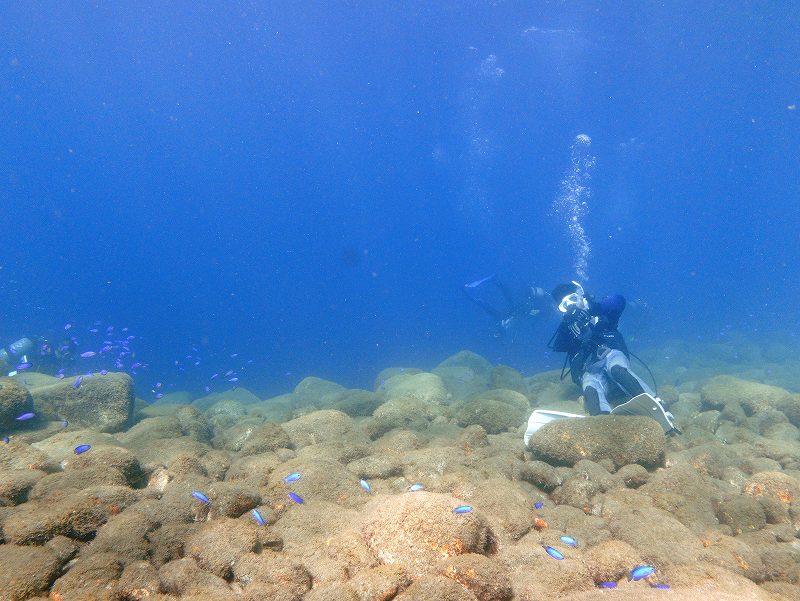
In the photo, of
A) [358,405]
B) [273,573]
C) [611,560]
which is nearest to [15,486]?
[273,573]

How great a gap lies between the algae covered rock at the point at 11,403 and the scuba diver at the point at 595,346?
9.36 meters

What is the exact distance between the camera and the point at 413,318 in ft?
239

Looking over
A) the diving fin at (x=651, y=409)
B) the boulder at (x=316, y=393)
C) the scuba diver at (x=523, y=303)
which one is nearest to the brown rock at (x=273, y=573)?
the diving fin at (x=651, y=409)

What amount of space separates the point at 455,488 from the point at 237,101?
215ft

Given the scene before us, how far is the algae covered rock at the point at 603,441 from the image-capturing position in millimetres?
5160

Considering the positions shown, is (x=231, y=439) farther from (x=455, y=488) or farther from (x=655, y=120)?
(x=655, y=120)

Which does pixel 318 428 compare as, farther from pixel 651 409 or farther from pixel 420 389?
pixel 651 409

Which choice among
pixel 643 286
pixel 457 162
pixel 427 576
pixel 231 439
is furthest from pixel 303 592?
pixel 643 286

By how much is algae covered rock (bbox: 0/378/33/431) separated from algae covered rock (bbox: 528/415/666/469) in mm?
7896

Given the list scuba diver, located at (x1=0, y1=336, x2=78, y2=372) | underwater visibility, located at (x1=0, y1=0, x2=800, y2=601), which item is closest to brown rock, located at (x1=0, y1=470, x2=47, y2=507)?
underwater visibility, located at (x1=0, y1=0, x2=800, y2=601)

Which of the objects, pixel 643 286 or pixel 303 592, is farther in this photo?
pixel 643 286

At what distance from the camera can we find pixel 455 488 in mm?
4227

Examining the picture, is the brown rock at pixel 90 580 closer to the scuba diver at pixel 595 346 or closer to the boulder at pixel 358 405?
the boulder at pixel 358 405

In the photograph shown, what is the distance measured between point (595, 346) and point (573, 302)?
3.11ft
